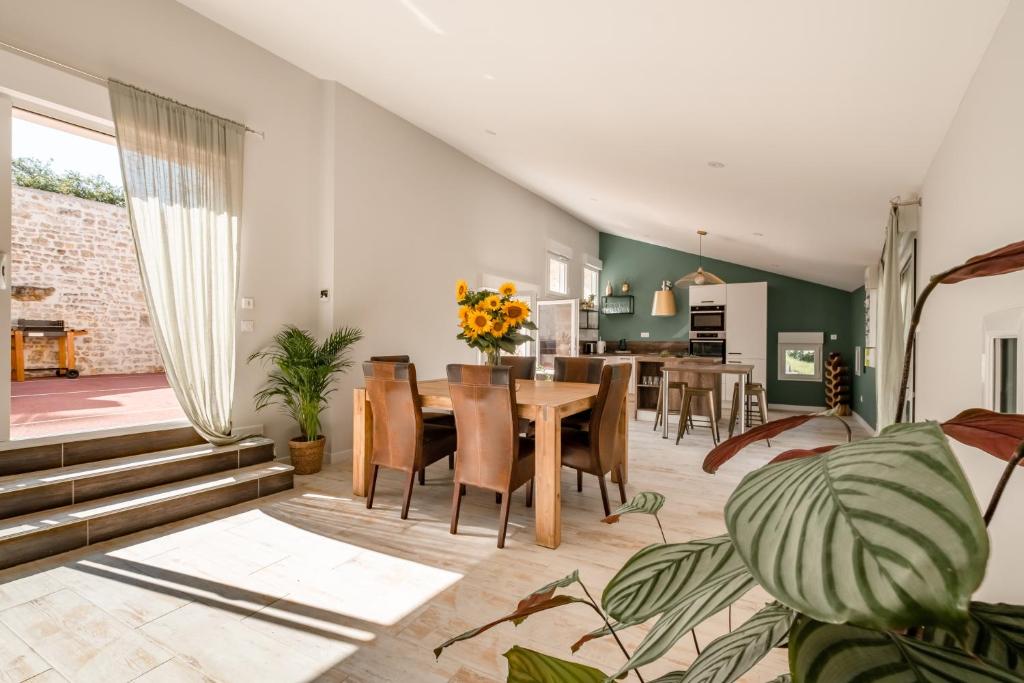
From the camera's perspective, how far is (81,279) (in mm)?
6934

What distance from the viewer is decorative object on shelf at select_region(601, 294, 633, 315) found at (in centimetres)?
925

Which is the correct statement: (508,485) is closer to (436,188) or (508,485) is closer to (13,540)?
(13,540)

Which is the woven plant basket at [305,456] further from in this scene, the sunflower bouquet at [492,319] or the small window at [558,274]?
the small window at [558,274]

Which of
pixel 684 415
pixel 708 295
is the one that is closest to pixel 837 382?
pixel 708 295

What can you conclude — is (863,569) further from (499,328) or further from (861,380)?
(861,380)

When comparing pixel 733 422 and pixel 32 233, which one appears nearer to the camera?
pixel 733 422

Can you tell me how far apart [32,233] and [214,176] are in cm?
492

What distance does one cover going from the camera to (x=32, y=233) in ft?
21.2

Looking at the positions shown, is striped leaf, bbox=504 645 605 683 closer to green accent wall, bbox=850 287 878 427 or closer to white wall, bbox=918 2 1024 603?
white wall, bbox=918 2 1024 603

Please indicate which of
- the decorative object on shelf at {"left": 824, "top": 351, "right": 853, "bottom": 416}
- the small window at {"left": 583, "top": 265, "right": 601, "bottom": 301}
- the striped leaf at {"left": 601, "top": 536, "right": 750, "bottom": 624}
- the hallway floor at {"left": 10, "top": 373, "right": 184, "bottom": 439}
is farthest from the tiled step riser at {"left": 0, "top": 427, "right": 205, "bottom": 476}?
the decorative object on shelf at {"left": 824, "top": 351, "right": 853, "bottom": 416}

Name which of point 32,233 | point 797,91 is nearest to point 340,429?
point 797,91

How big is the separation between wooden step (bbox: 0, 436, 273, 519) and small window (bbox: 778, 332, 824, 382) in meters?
7.67

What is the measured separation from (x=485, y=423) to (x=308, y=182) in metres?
3.05

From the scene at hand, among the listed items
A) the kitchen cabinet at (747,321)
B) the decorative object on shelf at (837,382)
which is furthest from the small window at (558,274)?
the decorative object on shelf at (837,382)
